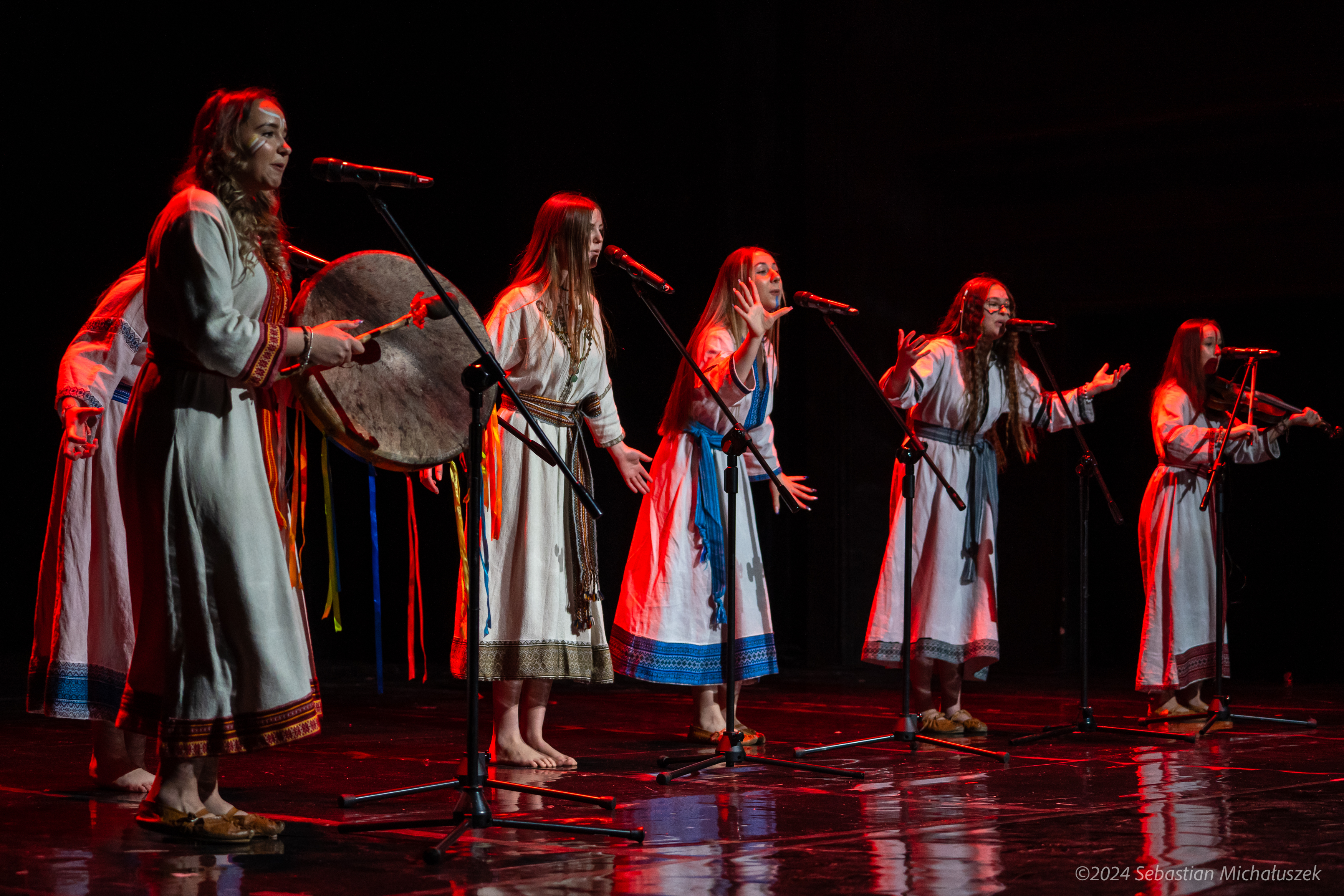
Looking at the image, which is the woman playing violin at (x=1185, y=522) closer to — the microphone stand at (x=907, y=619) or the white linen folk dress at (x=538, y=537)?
the microphone stand at (x=907, y=619)

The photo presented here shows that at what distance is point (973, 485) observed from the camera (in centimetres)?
541

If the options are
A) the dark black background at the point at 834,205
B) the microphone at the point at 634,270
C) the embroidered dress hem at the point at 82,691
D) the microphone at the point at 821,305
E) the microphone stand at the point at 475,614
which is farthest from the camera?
the dark black background at the point at 834,205

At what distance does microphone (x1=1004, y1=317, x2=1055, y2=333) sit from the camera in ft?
16.5

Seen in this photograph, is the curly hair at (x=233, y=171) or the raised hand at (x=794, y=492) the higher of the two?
the curly hair at (x=233, y=171)

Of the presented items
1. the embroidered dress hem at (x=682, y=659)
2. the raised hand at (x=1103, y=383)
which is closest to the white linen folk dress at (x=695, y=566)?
the embroidered dress hem at (x=682, y=659)

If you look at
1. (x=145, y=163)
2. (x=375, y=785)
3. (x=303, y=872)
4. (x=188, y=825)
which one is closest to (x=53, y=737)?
(x=375, y=785)

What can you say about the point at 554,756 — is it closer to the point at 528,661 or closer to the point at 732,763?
the point at 528,661

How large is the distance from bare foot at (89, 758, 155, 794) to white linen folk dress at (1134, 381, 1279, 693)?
12.6 ft

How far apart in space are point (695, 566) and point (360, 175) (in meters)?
2.30

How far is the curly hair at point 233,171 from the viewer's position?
9.84ft

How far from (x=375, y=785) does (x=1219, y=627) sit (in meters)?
3.38

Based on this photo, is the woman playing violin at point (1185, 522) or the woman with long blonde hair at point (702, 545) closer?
the woman with long blonde hair at point (702, 545)

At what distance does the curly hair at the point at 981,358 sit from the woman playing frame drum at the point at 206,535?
9.86 ft

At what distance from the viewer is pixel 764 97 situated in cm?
879
